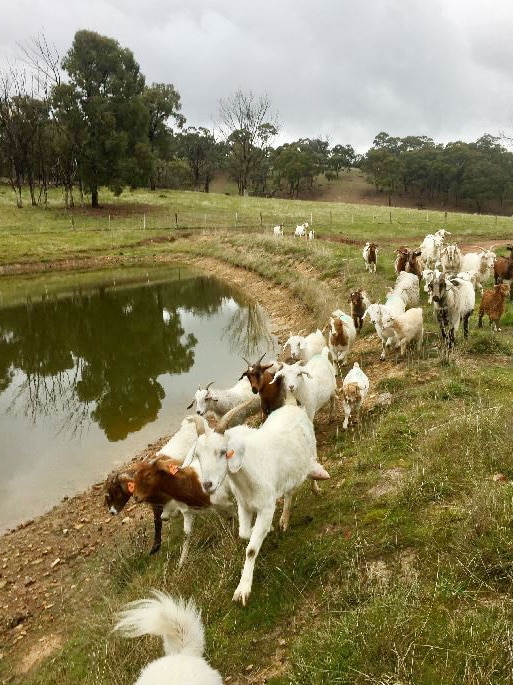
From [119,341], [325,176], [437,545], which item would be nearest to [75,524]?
[437,545]

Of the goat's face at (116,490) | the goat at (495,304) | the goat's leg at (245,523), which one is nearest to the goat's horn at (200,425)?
the goat's leg at (245,523)

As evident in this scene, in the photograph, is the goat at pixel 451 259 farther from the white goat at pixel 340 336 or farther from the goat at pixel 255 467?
the goat at pixel 255 467

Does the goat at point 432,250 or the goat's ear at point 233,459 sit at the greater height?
the goat at point 432,250

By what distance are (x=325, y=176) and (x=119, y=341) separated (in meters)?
94.3

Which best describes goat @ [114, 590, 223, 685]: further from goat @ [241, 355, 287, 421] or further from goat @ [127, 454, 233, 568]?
goat @ [241, 355, 287, 421]

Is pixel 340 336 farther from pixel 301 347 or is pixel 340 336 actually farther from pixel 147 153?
pixel 147 153

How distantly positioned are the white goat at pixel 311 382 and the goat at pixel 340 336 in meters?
1.88

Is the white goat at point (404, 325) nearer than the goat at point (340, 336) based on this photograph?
Yes

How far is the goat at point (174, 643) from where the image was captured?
11.4ft

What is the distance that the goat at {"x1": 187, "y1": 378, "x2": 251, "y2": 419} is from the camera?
965cm

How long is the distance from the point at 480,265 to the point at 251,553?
1615 cm

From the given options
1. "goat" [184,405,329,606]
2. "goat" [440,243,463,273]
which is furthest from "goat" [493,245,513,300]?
"goat" [184,405,329,606]

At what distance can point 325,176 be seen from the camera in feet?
340

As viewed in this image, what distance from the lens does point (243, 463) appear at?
535cm
